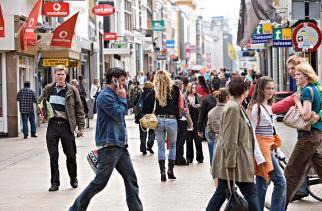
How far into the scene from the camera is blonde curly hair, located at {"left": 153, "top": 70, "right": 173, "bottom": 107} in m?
13.6

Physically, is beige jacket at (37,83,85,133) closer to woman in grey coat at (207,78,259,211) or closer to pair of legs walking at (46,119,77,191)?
pair of legs walking at (46,119,77,191)

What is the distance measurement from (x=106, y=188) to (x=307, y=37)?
5.92 metres

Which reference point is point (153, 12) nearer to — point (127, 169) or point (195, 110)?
point (195, 110)

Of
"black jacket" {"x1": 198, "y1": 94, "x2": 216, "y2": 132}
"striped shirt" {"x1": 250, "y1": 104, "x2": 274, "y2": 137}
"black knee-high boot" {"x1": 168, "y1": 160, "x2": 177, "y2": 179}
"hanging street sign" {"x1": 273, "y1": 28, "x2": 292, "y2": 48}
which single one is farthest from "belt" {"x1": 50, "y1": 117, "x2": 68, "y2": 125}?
"hanging street sign" {"x1": 273, "y1": 28, "x2": 292, "y2": 48}

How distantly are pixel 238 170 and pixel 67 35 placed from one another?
2033 cm

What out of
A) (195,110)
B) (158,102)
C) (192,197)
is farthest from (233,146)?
(195,110)

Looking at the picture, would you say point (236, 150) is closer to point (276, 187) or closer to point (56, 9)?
point (276, 187)

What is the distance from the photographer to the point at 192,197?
38.2ft

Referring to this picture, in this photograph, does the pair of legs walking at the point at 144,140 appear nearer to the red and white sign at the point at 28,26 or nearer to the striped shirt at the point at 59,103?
the striped shirt at the point at 59,103

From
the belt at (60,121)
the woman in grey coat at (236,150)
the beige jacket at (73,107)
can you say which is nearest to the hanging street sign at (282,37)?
the beige jacket at (73,107)

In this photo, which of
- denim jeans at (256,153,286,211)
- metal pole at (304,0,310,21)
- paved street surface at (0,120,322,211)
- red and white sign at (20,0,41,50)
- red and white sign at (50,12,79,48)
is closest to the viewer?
denim jeans at (256,153,286,211)

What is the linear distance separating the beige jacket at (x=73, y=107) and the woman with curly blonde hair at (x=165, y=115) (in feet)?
5.09

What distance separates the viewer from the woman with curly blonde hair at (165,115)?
13.6 metres

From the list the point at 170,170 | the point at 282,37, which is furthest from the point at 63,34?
the point at 170,170
